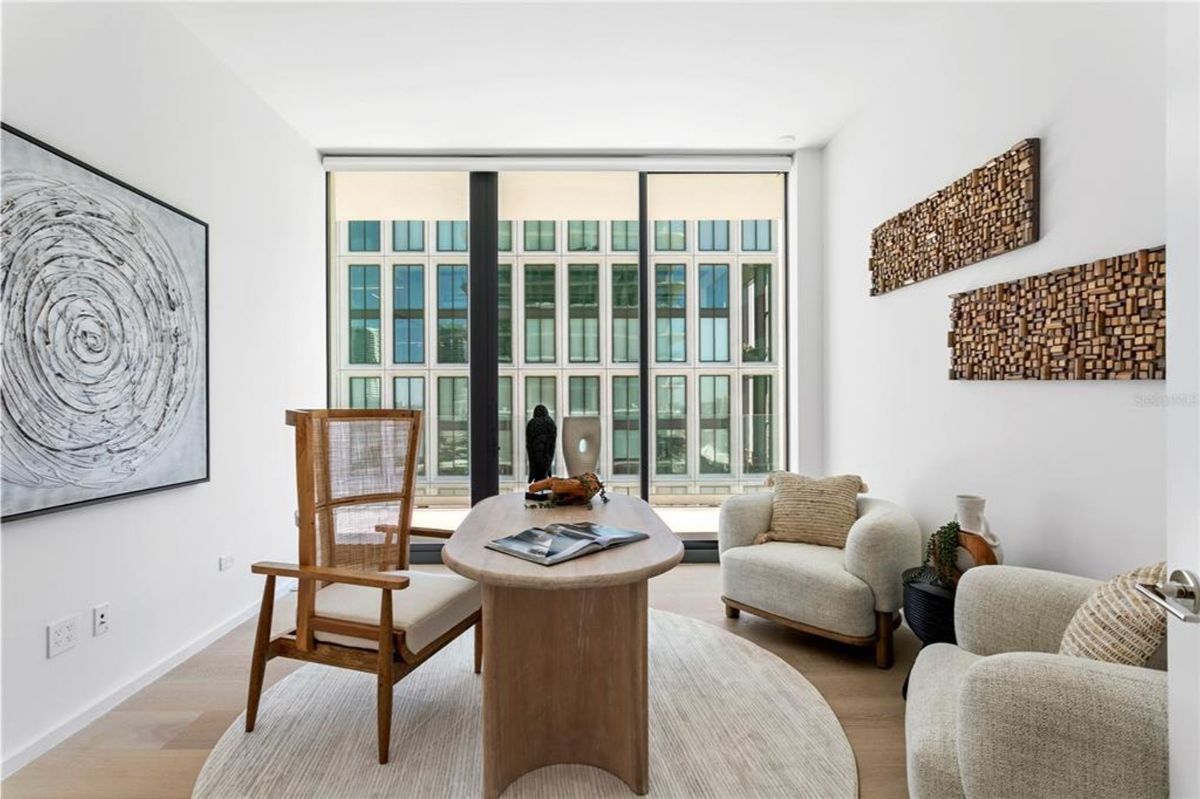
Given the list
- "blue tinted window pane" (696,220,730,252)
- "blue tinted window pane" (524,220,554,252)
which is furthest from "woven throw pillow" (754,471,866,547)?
"blue tinted window pane" (524,220,554,252)

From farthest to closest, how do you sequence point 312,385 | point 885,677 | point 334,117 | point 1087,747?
point 312,385
point 334,117
point 885,677
point 1087,747

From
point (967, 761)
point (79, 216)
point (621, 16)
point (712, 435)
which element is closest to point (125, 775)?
point (79, 216)

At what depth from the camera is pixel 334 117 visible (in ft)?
12.0

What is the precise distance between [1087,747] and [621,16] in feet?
9.24

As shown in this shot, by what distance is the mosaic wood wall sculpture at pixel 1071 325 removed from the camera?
1751mm

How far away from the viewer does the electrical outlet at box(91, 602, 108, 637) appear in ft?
7.37

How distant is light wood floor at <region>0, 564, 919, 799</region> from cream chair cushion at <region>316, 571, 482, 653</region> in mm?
575

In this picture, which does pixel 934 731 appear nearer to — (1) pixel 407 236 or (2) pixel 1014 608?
(2) pixel 1014 608

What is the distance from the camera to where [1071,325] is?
2.03 metres

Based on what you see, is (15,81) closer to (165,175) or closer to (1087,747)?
(165,175)

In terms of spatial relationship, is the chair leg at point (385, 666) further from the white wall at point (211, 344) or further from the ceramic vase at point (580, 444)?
the white wall at point (211, 344)

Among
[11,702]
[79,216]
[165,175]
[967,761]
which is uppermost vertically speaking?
[165,175]

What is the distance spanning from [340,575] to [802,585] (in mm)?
1902

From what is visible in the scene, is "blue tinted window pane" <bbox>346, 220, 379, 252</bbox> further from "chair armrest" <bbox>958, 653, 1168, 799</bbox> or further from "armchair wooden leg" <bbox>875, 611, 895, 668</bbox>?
"chair armrest" <bbox>958, 653, 1168, 799</bbox>
